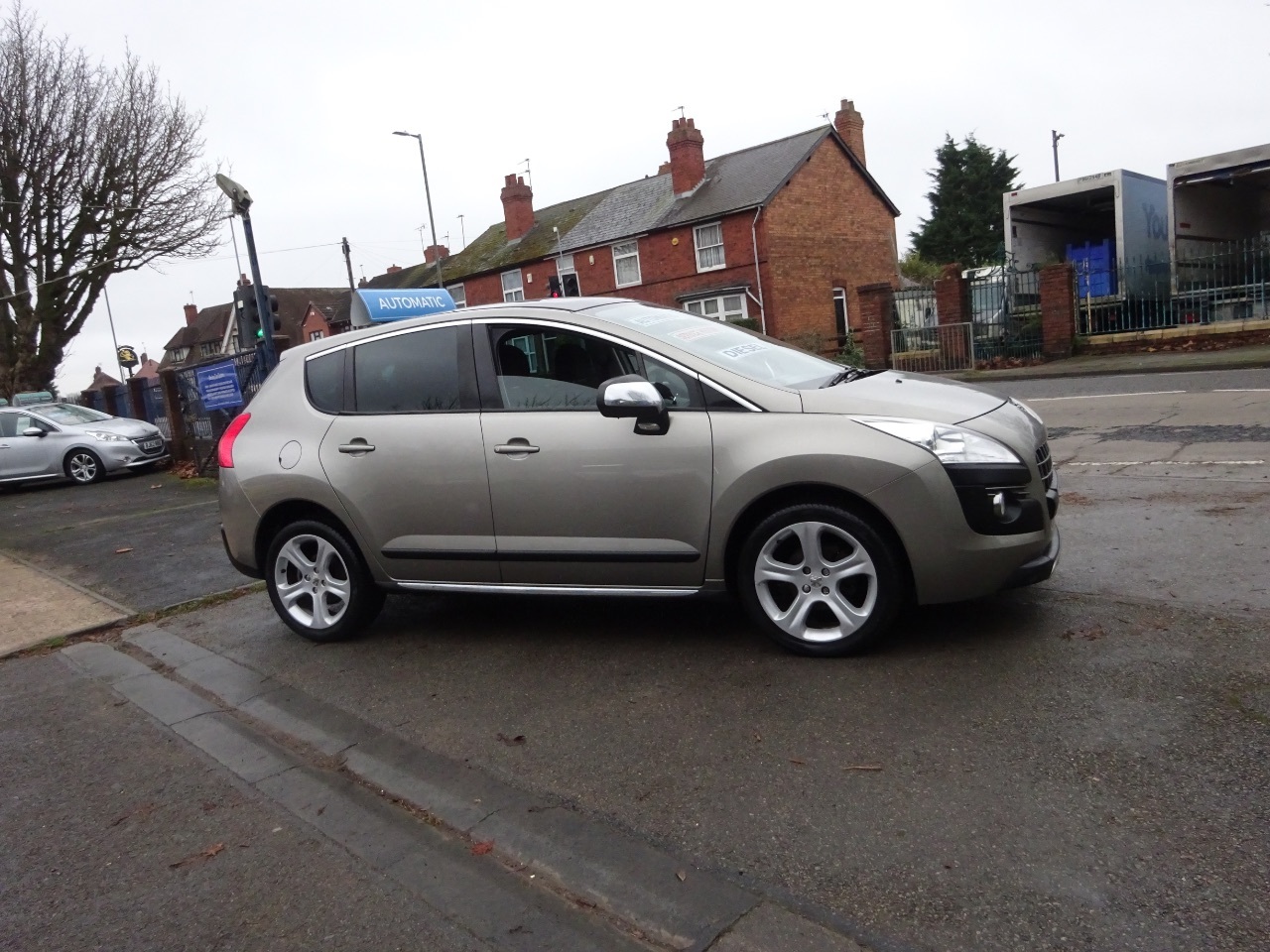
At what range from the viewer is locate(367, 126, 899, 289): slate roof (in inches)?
1350

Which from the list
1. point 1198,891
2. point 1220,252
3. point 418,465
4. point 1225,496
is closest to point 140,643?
point 418,465

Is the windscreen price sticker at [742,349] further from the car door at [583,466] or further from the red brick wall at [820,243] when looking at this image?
the red brick wall at [820,243]

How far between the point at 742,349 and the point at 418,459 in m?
1.72

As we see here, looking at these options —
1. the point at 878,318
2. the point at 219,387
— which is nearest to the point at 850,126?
the point at 878,318

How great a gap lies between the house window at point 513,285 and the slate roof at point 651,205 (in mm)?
379

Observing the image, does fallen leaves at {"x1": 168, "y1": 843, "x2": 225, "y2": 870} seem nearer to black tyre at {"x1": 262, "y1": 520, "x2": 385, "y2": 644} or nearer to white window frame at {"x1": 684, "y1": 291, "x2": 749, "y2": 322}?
black tyre at {"x1": 262, "y1": 520, "x2": 385, "y2": 644}

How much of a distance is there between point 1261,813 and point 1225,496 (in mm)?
4363

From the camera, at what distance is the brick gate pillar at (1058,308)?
19031mm

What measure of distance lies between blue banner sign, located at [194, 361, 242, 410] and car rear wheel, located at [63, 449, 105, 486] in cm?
292

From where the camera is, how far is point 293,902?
9.93 feet

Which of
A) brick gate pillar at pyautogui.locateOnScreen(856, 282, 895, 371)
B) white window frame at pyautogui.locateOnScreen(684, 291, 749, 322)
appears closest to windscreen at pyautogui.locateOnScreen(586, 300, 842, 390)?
brick gate pillar at pyautogui.locateOnScreen(856, 282, 895, 371)

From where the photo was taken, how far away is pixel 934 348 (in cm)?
2123

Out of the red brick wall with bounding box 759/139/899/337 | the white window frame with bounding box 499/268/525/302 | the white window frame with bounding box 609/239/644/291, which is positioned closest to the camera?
the red brick wall with bounding box 759/139/899/337

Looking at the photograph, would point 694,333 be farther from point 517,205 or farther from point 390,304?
point 517,205
